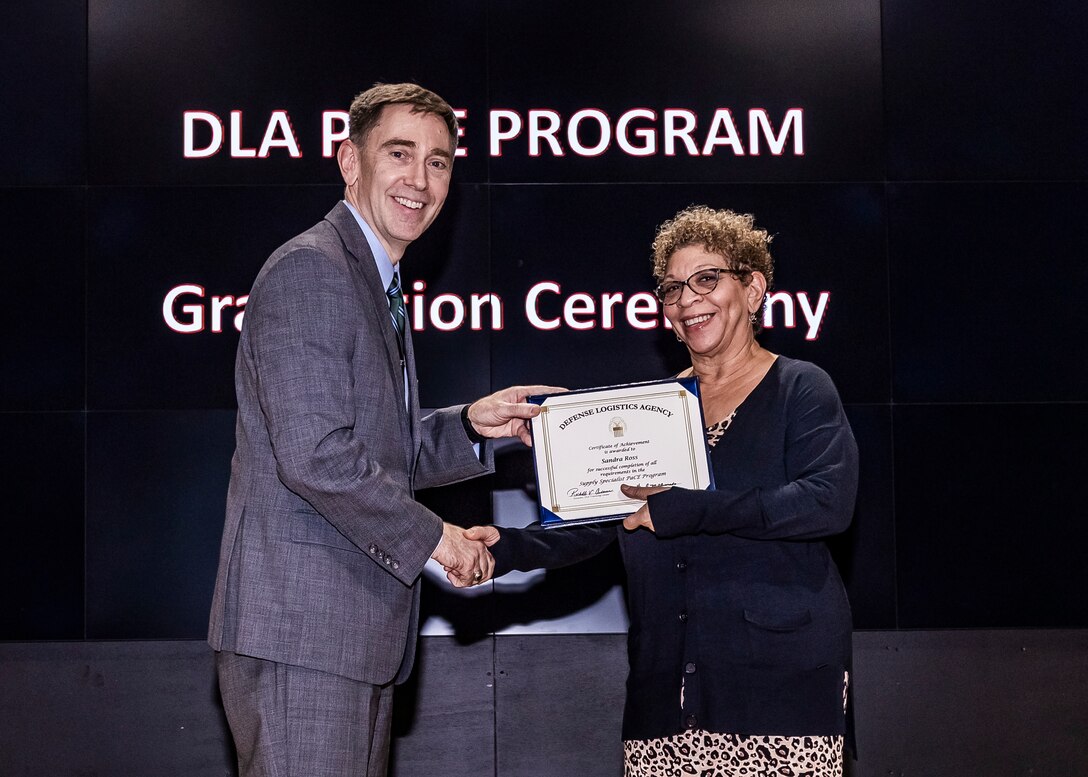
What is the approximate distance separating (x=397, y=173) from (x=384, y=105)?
19 centimetres

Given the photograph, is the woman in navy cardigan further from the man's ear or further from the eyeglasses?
the man's ear

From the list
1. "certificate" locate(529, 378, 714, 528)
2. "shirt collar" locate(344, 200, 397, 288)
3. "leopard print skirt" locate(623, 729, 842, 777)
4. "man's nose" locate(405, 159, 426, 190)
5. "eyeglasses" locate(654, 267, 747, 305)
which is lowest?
"leopard print skirt" locate(623, 729, 842, 777)

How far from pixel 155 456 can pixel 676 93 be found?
2.57 metres

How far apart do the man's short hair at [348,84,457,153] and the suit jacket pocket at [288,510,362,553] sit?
0.99 m

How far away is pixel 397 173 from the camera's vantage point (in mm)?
2670

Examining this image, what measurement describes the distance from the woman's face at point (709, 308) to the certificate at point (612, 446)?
0.14 meters

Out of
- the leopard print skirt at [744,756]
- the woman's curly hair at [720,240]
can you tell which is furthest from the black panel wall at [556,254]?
the leopard print skirt at [744,756]

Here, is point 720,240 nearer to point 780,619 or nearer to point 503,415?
point 503,415

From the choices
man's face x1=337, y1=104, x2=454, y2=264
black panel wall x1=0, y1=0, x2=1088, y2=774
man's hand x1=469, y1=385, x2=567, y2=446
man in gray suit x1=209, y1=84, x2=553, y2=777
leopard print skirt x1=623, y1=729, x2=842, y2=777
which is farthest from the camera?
black panel wall x1=0, y1=0, x2=1088, y2=774

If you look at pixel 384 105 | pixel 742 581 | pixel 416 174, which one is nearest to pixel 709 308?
pixel 742 581

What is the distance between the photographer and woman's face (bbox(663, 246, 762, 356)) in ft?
8.80

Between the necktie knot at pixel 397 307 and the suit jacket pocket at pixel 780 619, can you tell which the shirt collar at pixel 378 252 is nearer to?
the necktie knot at pixel 397 307

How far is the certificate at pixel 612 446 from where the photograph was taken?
8.57ft

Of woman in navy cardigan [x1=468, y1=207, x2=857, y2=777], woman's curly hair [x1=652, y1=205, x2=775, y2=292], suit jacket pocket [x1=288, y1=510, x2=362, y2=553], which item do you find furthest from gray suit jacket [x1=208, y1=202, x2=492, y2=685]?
woman's curly hair [x1=652, y1=205, x2=775, y2=292]
